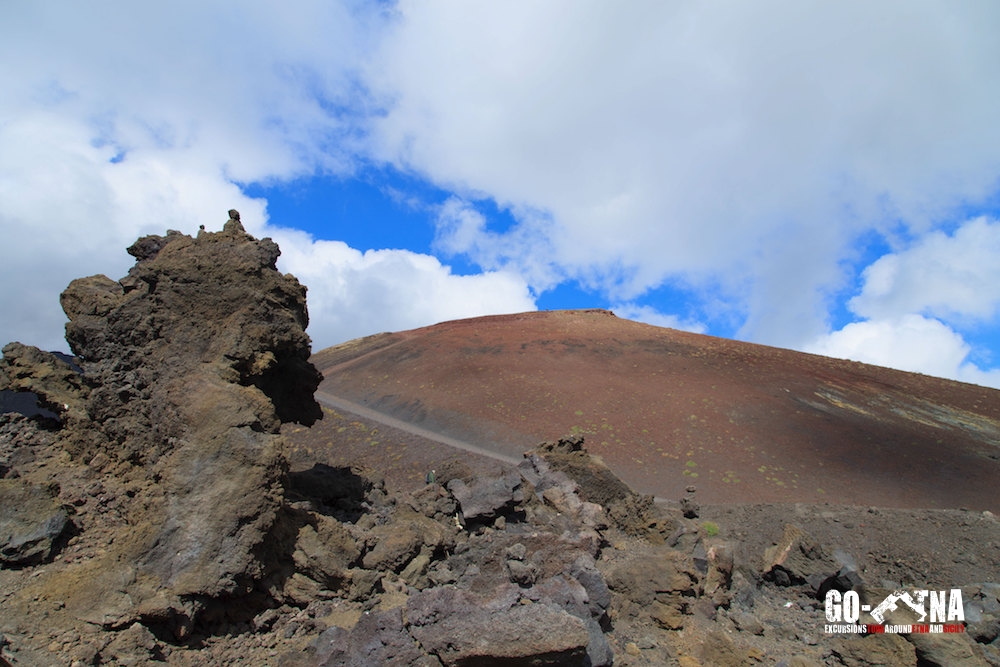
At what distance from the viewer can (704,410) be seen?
17875 millimetres

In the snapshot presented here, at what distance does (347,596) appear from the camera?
552 centimetres

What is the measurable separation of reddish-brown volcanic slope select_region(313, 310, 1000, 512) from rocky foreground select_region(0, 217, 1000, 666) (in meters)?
5.99

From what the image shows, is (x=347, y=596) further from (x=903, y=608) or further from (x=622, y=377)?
(x=622, y=377)

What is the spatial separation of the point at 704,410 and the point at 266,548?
15472 millimetres

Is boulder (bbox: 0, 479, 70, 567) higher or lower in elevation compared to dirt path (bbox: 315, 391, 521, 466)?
lower

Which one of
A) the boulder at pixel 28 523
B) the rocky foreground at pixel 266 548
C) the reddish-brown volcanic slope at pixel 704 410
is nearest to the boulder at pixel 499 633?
the rocky foreground at pixel 266 548

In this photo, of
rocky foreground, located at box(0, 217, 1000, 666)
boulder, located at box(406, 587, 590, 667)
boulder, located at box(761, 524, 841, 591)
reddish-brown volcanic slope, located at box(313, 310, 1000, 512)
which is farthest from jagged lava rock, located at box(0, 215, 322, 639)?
reddish-brown volcanic slope, located at box(313, 310, 1000, 512)

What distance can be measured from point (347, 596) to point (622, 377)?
1651 centimetres

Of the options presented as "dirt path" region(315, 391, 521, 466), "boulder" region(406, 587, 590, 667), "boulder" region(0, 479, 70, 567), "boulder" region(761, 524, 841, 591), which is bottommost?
"boulder" region(406, 587, 590, 667)

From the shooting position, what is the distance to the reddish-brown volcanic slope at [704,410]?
14.1 m

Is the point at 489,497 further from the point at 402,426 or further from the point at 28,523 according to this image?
the point at 402,426

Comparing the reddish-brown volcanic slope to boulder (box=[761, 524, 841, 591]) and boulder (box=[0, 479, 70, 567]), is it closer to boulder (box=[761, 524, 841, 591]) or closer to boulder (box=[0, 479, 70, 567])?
boulder (box=[761, 524, 841, 591])

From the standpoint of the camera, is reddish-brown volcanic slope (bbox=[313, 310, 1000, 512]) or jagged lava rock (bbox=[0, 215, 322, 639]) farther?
reddish-brown volcanic slope (bbox=[313, 310, 1000, 512])

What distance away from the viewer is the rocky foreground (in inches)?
182
